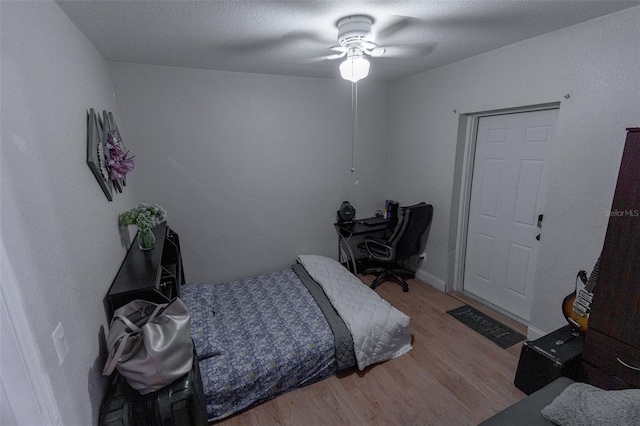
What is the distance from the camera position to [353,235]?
3.71 meters

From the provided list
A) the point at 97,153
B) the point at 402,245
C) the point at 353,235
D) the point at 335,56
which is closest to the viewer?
the point at 97,153

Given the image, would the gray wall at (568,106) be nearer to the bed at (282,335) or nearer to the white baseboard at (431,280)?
the white baseboard at (431,280)

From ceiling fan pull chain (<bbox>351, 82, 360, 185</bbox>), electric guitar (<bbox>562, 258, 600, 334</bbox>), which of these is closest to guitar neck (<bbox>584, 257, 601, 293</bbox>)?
electric guitar (<bbox>562, 258, 600, 334</bbox>)

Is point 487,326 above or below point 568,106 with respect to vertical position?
below

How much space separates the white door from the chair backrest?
46 centimetres

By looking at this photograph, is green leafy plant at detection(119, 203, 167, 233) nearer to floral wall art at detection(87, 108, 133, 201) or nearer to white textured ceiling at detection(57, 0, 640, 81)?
floral wall art at detection(87, 108, 133, 201)

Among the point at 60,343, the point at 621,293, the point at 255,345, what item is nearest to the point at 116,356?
the point at 60,343

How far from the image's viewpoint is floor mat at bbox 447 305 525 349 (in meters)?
2.52

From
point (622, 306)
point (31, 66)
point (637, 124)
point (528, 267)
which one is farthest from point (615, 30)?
point (31, 66)

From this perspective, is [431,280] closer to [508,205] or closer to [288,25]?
[508,205]

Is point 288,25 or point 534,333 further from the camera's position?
point 534,333

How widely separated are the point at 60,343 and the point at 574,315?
108 inches

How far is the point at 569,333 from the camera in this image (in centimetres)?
196

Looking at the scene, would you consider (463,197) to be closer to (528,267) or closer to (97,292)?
(528,267)
